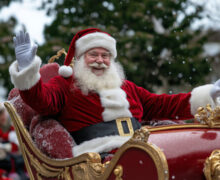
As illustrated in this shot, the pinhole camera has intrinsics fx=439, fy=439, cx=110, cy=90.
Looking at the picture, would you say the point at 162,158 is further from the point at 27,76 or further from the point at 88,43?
the point at 88,43

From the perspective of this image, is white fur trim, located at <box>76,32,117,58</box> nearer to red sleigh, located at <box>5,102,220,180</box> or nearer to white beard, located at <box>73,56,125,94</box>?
white beard, located at <box>73,56,125,94</box>

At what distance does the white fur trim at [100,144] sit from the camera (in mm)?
2965

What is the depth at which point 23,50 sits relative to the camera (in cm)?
283

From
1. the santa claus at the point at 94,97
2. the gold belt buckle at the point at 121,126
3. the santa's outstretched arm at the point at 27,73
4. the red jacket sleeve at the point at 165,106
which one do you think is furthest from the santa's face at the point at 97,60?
the santa's outstretched arm at the point at 27,73

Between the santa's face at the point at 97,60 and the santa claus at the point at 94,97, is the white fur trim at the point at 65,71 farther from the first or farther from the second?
the santa's face at the point at 97,60

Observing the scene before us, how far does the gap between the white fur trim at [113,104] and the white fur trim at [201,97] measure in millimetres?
545

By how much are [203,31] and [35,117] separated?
23.4 feet

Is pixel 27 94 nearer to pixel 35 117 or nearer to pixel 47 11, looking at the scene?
pixel 35 117

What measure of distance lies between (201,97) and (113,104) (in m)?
0.70

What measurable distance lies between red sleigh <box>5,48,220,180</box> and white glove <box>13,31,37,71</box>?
0.69 m

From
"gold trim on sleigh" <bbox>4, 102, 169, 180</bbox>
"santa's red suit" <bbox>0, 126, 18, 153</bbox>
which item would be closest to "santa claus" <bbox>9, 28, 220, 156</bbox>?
"gold trim on sleigh" <bbox>4, 102, 169, 180</bbox>

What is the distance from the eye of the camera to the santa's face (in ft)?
11.5

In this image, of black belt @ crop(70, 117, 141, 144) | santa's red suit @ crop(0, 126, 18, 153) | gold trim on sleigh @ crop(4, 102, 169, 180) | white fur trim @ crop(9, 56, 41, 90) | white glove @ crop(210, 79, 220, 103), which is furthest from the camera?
santa's red suit @ crop(0, 126, 18, 153)

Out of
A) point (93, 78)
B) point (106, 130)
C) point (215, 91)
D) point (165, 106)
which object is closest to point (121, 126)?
point (106, 130)
